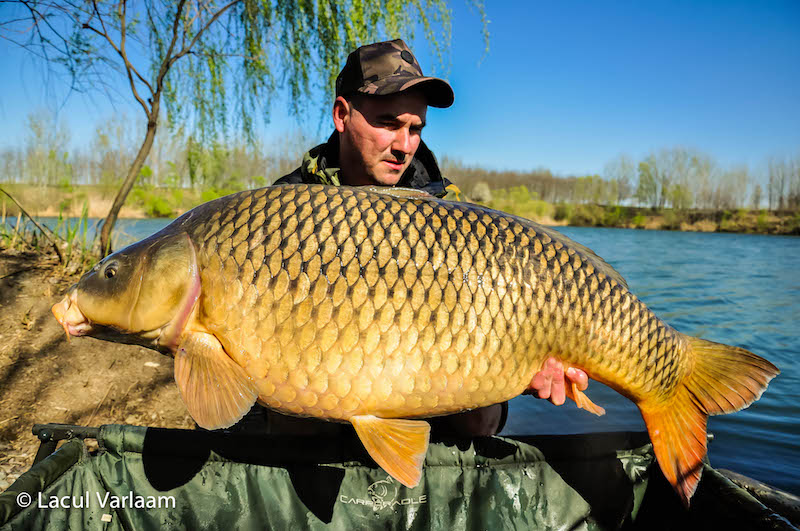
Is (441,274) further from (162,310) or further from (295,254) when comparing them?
(162,310)

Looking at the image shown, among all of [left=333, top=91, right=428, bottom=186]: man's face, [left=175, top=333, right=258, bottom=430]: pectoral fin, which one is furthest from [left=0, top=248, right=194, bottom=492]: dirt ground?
[left=333, top=91, right=428, bottom=186]: man's face

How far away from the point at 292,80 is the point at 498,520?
3700 mm

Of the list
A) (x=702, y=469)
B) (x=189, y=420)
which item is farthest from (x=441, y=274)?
(x=189, y=420)

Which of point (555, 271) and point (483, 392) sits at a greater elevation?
point (555, 271)

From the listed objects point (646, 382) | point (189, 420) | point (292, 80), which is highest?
point (292, 80)

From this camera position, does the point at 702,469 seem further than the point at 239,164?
No

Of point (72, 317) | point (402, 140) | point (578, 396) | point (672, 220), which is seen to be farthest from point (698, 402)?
point (672, 220)

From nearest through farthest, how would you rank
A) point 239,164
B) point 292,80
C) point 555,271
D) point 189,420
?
point 555,271
point 189,420
point 292,80
point 239,164

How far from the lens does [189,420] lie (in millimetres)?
2479

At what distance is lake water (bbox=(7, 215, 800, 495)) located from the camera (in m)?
3.11

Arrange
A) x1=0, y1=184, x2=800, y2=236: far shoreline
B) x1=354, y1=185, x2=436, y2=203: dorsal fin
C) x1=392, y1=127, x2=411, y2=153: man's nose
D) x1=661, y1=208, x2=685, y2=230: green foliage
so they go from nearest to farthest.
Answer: x1=354, y1=185, x2=436, y2=203: dorsal fin → x1=392, y1=127, x2=411, y2=153: man's nose → x1=0, y1=184, x2=800, y2=236: far shoreline → x1=661, y1=208, x2=685, y2=230: green foliage

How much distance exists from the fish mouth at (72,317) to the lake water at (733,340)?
8.54 ft

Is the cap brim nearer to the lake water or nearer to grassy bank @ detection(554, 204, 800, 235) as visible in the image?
the lake water

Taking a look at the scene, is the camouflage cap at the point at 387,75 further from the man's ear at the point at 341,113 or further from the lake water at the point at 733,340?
the lake water at the point at 733,340
